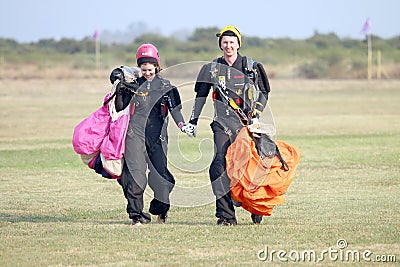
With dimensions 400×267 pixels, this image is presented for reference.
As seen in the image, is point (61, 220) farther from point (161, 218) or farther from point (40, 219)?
point (161, 218)

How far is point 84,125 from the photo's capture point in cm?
971

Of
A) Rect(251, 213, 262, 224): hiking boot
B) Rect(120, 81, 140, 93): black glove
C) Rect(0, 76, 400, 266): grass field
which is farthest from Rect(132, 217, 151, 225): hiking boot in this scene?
Rect(120, 81, 140, 93): black glove

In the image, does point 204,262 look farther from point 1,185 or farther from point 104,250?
point 1,185

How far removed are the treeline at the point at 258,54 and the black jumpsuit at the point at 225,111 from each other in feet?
153

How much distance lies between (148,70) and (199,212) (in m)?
2.12

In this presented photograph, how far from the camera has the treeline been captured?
58.4 m

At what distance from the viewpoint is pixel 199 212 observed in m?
10.9

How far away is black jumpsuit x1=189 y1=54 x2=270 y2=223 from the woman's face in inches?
24.2

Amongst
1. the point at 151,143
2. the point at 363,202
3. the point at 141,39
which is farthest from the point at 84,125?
the point at 141,39

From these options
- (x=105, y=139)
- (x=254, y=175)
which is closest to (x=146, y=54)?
(x=105, y=139)

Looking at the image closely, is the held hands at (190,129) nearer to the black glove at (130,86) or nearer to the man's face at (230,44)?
the black glove at (130,86)

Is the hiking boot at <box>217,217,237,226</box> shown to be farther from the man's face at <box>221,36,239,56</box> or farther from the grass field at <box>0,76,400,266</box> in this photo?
the man's face at <box>221,36,239,56</box>

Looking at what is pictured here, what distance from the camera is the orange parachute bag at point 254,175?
907cm

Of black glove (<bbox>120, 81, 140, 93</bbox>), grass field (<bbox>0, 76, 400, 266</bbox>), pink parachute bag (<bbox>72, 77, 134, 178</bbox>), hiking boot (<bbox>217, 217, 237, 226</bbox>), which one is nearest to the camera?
grass field (<bbox>0, 76, 400, 266</bbox>)
